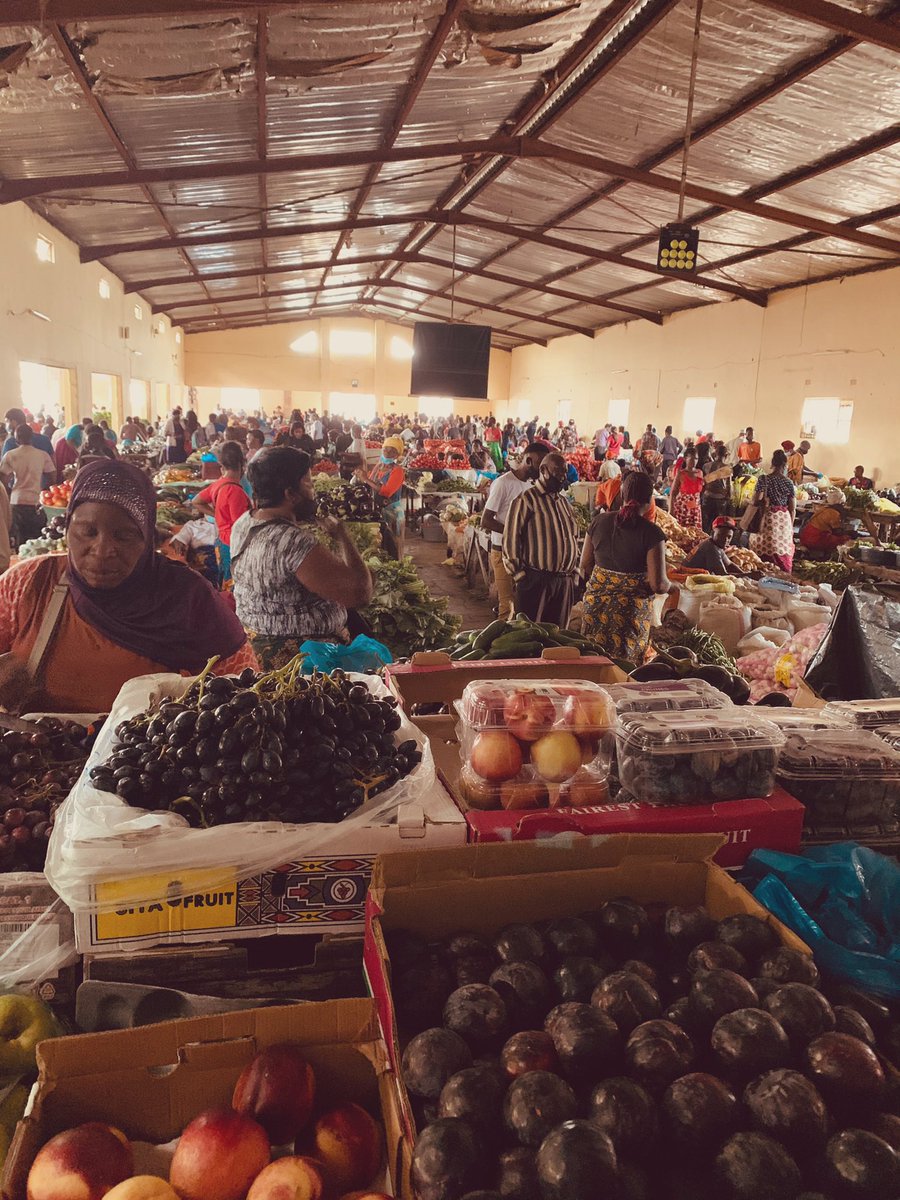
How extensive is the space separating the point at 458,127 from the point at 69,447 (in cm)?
651

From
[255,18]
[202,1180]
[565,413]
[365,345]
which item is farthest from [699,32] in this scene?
[365,345]

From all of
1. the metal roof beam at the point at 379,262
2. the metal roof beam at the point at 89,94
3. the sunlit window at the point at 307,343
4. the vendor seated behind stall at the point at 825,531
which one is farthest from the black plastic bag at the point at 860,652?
the sunlit window at the point at 307,343

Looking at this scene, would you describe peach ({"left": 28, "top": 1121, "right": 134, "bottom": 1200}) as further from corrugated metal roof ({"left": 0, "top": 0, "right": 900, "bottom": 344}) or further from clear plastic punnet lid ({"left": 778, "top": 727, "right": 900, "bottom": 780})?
corrugated metal roof ({"left": 0, "top": 0, "right": 900, "bottom": 344})

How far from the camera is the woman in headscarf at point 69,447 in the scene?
10109 millimetres

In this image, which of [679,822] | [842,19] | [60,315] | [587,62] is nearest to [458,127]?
[587,62]

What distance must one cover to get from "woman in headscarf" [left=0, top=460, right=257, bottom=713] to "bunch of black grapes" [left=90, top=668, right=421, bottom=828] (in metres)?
0.83

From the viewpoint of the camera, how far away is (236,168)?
9984 millimetres

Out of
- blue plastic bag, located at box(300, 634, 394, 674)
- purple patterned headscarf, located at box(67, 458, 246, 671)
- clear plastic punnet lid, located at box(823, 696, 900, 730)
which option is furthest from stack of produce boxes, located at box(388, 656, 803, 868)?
blue plastic bag, located at box(300, 634, 394, 674)

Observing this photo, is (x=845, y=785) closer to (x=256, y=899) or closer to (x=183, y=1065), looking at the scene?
(x=256, y=899)

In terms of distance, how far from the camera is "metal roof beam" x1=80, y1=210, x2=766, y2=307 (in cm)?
1405

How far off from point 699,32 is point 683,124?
2.45 m

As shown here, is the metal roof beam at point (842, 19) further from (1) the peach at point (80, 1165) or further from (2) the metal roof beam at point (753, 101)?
(1) the peach at point (80, 1165)

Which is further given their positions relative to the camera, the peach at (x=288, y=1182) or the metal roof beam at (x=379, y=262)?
the metal roof beam at (x=379, y=262)

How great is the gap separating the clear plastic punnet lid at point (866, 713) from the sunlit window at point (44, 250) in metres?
12.9
